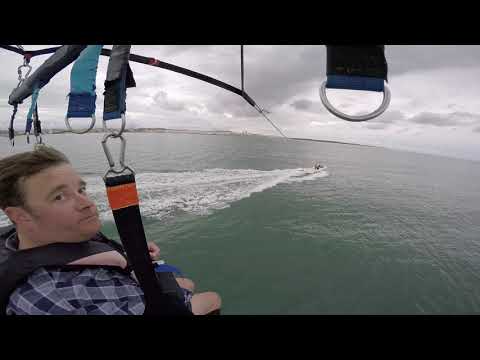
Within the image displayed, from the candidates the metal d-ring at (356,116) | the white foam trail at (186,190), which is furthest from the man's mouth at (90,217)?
the white foam trail at (186,190)

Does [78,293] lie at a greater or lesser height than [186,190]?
greater

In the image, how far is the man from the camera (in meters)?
0.94

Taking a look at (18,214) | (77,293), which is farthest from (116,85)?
(77,293)

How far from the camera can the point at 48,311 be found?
91 centimetres

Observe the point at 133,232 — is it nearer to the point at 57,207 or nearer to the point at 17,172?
the point at 57,207

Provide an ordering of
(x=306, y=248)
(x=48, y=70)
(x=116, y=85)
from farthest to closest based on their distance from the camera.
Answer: (x=306, y=248), (x=48, y=70), (x=116, y=85)

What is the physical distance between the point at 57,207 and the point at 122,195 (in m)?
0.39

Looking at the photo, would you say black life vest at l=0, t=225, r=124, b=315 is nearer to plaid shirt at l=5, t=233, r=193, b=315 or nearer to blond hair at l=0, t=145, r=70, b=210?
plaid shirt at l=5, t=233, r=193, b=315

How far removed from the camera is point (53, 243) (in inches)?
41.3

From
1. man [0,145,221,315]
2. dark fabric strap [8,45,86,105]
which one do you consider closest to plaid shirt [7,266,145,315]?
man [0,145,221,315]

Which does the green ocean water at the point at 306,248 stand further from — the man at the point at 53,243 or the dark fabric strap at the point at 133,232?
the dark fabric strap at the point at 133,232
